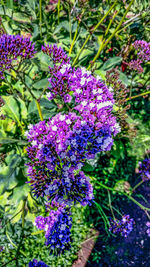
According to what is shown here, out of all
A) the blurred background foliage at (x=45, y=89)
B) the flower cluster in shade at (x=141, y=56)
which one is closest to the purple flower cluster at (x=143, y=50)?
the flower cluster in shade at (x=141, y=56)

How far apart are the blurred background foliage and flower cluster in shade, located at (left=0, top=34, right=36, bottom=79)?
87 mm

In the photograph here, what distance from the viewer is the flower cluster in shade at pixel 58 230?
137 centimetres

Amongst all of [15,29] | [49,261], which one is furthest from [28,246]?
[15,29]

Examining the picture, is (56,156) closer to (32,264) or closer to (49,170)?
(49,170)

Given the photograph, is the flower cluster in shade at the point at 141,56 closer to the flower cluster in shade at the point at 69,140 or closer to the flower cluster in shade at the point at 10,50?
the flower cluster in shade at the point at 69,140

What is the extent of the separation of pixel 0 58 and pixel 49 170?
2.52ft

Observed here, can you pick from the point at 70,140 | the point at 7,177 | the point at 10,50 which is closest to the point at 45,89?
the point at 10,50

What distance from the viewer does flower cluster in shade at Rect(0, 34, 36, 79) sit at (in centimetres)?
127

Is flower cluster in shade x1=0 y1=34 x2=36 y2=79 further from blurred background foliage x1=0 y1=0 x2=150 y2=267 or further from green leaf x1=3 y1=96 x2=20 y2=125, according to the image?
green leaf x1=3 y1=96 x2=20 y2=125

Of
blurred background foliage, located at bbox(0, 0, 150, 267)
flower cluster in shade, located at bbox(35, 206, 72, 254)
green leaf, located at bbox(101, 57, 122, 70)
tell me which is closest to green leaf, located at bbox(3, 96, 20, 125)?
blurred background foliage, located at bbox(0, 0, 150, 267)

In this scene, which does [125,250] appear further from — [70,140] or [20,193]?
[70,140]

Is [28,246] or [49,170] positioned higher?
[49,170]

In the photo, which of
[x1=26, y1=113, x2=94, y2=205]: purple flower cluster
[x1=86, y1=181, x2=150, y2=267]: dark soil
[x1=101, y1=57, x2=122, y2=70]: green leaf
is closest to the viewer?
[x1=26, y1=113, x2=94, y2=205]: purple flower cluster

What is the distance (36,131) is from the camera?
47.6 inches
